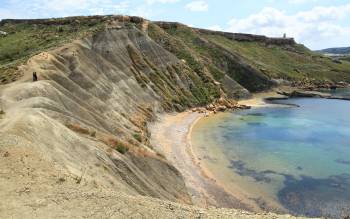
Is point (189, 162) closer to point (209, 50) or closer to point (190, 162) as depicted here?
point (190, 162)

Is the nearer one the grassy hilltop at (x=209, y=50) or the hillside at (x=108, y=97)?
the hillside at (x=108, y=97)

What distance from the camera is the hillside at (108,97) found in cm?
2683

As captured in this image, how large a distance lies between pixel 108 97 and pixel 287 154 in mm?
28991

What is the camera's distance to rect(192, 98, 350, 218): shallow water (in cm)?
4844

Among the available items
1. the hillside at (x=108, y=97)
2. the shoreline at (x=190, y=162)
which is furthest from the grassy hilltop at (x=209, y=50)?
the shoreline at (x=190, y=162)

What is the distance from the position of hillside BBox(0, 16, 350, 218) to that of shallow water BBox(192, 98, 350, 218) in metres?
7.25

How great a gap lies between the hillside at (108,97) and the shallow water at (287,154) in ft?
23.8

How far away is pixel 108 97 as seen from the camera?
7344 cm

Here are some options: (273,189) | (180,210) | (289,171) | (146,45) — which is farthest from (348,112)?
(180,210)

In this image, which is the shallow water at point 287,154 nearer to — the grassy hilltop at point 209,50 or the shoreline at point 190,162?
the shoreline at point 190,162

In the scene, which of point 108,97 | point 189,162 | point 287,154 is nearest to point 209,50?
point 108,97

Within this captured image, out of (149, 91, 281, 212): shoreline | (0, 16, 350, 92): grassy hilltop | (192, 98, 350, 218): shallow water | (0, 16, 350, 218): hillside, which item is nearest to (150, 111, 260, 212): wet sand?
(149, 91, 281, 212): shoreline

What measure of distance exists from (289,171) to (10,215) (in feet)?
133

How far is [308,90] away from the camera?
477 feet
